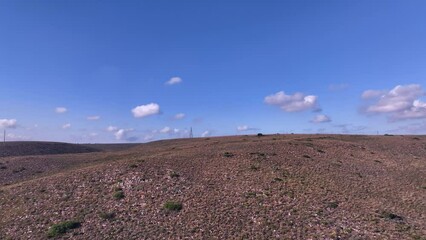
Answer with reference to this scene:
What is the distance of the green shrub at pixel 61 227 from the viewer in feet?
91.5

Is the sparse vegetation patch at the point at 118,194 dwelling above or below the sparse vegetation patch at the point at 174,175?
below

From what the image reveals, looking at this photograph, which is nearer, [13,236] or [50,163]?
[13,236]

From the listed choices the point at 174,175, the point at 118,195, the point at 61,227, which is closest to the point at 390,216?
the point at 174,175

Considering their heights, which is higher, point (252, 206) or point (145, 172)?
point (145, 172)

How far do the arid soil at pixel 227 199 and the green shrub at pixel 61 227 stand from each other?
1.35 ft

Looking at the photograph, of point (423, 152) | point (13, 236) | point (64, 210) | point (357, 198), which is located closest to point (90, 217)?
point (64, 210)

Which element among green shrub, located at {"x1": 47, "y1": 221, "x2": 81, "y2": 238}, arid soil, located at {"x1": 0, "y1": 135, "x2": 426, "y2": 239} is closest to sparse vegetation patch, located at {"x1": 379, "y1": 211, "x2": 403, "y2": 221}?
arid soil, located at {"x1": 0, "y1": 135, "x2": 426, "y2": 239}

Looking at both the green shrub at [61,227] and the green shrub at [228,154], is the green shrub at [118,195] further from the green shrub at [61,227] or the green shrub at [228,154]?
the green shrub at [228,154]

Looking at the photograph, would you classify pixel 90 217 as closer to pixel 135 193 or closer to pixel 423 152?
pixel 135 193

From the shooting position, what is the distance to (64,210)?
1300 inches

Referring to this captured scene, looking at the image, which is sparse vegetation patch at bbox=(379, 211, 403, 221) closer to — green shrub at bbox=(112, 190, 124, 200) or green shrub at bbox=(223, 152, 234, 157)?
green shrub at bbox=(112, 190, 124, 200)

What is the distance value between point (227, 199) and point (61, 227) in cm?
1469

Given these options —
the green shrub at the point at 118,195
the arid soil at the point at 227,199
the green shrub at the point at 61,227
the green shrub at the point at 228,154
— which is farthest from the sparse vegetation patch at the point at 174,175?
the green shrub at the point at 61,227

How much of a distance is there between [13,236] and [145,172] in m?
17.6
